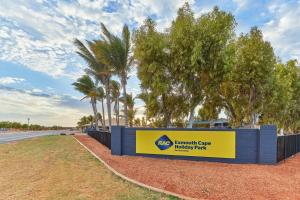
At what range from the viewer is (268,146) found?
11.4 meters

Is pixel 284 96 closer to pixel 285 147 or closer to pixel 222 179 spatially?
pixel 285 147

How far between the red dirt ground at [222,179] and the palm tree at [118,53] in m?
10.4

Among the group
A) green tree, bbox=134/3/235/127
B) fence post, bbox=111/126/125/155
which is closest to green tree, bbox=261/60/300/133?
green tree, bbox=134/3/235/127

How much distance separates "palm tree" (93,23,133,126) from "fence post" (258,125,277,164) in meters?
10.9

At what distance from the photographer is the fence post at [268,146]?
11357 mm

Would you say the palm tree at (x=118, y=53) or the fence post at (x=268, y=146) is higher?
the palm tree at (x=118, y=53)

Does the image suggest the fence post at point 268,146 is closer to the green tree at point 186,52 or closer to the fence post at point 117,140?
the green tree at point 186,52

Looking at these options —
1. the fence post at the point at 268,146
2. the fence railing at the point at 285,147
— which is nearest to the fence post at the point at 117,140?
the fence post at the point at 268,146

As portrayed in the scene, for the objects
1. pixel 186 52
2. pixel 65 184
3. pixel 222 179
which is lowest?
pixel 65 184

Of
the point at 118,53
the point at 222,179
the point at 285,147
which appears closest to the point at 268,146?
the point at 285,147

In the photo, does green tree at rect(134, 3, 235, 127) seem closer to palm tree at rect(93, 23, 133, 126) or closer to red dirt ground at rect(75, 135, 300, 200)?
palm tree at rect(93, 23, 133, 126)

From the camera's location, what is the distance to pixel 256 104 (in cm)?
2223

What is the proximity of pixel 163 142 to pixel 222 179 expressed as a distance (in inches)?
209

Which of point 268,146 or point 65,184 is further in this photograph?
point 268,146
